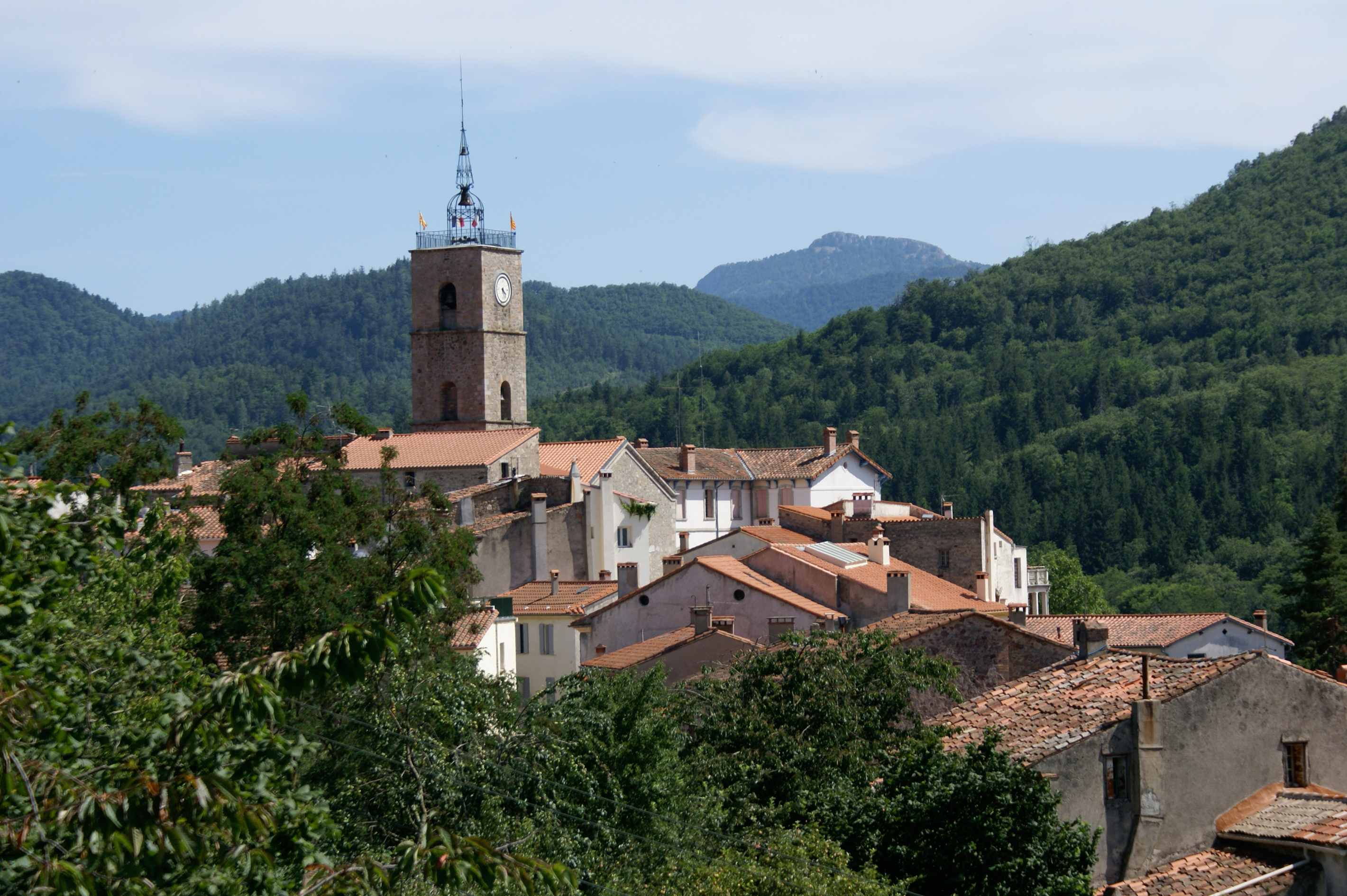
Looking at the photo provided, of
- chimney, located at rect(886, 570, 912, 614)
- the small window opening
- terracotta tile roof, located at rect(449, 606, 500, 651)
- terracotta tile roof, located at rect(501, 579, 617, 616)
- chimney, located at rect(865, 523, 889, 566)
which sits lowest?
the small window opening

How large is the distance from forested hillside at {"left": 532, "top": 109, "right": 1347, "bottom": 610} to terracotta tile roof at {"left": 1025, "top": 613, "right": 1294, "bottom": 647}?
186 ft

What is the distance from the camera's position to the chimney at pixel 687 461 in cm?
6500

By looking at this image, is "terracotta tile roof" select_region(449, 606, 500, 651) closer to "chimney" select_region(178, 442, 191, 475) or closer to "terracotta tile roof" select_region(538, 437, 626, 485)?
"terracotta tile roof" select_region(538, 437, 626, 485)

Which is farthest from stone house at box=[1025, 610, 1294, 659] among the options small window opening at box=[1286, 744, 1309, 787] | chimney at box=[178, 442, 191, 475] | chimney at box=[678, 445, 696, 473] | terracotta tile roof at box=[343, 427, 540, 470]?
chimney at box=[178, 442, 191, 475]

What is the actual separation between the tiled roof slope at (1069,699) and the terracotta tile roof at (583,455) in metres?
28.9

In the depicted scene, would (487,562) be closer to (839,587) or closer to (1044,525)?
(839,587)

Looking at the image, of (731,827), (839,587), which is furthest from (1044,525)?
(731,827)

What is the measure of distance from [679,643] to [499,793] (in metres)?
13.2

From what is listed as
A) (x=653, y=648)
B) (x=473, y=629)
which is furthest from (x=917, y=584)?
(x=473, y=629)

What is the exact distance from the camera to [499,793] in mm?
21203

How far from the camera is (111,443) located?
35562mm

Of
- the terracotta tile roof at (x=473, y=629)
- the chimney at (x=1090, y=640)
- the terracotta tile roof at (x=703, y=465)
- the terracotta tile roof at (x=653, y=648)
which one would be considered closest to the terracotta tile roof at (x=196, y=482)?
the terracotta tile roof at (x=473, y=629)

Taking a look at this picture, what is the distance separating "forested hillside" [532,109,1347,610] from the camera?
5012 inches

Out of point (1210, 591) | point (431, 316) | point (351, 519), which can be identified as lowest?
point (1210, 591)
